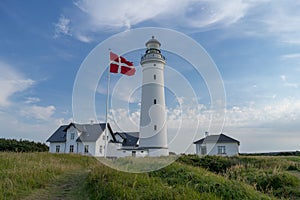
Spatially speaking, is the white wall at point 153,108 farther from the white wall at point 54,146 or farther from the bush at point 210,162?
the white wall at point 54,146

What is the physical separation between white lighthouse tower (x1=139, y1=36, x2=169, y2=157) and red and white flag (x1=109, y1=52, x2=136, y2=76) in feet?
25.2

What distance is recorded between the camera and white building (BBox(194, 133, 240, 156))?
35.5m

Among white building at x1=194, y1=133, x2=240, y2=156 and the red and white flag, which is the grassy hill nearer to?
the red and white flag

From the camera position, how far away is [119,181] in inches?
265

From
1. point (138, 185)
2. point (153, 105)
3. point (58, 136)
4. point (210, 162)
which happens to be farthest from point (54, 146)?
point (138, 185)

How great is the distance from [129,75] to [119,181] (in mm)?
12106

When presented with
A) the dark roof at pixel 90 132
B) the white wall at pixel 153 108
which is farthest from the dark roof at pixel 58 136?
the white wall at pixel 153 108

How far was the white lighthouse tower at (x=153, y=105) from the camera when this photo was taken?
24594mm

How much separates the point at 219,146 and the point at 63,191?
31.2 metres

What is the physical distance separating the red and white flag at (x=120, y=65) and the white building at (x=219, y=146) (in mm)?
21918

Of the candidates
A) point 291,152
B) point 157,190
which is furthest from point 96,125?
point 157,190

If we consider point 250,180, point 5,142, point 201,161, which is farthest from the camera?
point 5,142

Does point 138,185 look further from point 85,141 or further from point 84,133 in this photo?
point 84,133

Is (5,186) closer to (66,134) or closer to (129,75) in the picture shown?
(129,75)
